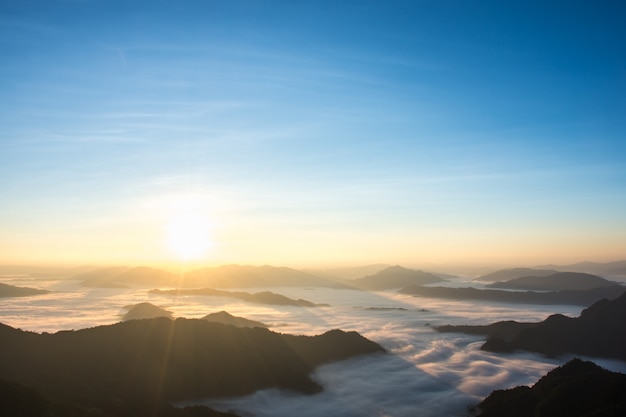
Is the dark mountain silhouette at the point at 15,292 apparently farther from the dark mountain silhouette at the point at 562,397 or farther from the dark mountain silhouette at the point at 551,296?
the dark mountain silhouette at the point at 562,397

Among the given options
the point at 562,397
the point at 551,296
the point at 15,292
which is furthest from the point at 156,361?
the point at 15,292

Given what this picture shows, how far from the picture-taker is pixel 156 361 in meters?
49.4

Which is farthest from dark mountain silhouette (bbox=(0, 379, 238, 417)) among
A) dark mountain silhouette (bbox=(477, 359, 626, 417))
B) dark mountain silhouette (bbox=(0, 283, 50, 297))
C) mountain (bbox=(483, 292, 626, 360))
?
dark mountain silhouette (bbox=(0, 283, 50, 297))

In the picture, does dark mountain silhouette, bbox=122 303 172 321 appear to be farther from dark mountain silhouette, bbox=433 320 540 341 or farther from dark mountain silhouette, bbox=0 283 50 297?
dark mountain silhouette, bbox=0 283 50 297

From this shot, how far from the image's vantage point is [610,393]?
34.9 meters

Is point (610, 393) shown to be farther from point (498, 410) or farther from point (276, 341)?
point (276, 341)

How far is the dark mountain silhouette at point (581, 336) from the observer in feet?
245

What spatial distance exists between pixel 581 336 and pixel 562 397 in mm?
51445

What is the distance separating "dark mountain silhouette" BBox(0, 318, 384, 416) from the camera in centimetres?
4178

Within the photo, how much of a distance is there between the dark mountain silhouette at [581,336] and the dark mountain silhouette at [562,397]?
35.3 m

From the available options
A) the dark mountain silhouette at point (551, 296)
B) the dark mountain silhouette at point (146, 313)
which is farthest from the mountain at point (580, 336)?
the dark mountain silhouette at point (551, 296)

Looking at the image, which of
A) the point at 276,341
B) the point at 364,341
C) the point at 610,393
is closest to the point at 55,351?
the point at 276,341

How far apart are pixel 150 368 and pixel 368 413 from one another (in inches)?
987

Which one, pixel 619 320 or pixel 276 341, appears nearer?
pixel 276 341
